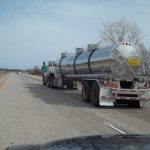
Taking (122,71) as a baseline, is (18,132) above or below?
below

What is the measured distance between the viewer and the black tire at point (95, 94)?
67.2ft

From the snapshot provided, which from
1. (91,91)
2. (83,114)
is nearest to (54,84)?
(91,91)

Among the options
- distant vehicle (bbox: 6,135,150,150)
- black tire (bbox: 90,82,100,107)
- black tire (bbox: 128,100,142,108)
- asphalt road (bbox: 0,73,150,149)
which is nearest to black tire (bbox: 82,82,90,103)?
black tire (bbox: 90,82,100,107)

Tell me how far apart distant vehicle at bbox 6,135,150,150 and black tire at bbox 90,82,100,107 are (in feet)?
54.0

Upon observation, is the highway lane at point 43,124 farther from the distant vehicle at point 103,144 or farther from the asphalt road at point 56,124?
the distant vehicle at point 103,144

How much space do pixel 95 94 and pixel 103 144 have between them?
57.1ft

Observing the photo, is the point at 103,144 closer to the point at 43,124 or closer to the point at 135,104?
the point at 43,124

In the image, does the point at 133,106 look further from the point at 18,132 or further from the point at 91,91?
the point at 18,132

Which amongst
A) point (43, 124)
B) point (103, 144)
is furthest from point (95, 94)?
point (103, 144)

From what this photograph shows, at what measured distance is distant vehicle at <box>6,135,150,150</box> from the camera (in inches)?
136

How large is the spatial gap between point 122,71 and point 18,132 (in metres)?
9.66

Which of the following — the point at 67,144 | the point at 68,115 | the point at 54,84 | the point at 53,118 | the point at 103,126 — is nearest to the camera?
the point at 67,144

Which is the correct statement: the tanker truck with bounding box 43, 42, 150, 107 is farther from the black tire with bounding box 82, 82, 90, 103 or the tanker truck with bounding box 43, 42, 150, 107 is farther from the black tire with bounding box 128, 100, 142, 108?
the black tire with bounding box 82, 82, 90, 103

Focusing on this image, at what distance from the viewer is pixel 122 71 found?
67.6ft
